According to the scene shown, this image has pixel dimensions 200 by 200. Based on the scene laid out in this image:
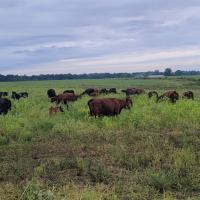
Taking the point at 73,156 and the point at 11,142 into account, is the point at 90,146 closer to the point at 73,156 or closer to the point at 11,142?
the point at 73,156

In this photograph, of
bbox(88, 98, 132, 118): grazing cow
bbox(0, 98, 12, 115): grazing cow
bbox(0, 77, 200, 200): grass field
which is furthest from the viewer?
bbox(0, 98, 12, 115): grazing cow

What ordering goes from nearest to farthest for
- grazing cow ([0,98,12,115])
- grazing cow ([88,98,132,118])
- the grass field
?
the grass field → grazing cow ([88,98,132,118]) → grazing cow ([0,98,12,115])

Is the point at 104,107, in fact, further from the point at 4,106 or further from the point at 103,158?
the point at 103,158

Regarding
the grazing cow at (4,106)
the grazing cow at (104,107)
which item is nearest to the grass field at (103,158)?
the grazing cow at (104,107)

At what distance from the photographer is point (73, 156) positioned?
10867 millimetres

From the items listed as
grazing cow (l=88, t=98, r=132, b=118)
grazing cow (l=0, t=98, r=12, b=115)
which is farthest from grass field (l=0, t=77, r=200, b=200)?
grazing cow (l=0, t=98, r=12, b=115)

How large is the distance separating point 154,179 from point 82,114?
10301mm

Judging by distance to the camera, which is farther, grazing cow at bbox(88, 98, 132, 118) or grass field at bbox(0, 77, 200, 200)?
grazing cow at bbox(88, 98, 132, 118)

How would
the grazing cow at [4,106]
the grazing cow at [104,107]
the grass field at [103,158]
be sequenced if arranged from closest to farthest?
the grass field at [103,158] → the grazing cow at [104,107] → the grazing cow at [4,106]

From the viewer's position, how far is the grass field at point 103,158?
25.7 ft

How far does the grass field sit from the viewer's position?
782 centimetres

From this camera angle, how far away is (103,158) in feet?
34.6

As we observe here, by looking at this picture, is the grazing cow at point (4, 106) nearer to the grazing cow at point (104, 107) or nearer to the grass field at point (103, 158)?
the grass field at point (103, 158)

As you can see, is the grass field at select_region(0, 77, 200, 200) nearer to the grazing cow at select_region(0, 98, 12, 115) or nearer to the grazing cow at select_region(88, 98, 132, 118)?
the grazing cow at select_region(88, 98, 132, 118)
